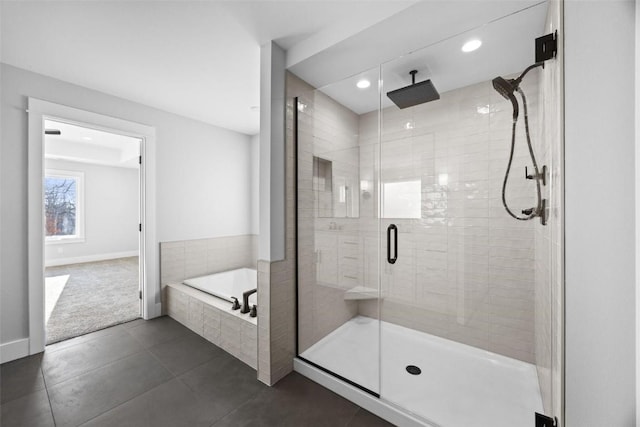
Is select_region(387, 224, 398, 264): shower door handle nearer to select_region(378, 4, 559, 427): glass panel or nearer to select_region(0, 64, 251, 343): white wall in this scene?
select_region(378, 4, 559, 427): glass panel

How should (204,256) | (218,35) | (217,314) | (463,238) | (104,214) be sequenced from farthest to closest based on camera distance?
(104,214)
(204,256)
(217,314)
(463,238)
(218,35)

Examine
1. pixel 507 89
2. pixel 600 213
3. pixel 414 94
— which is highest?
pixel 414 94

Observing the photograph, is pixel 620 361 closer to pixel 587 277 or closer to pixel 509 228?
pixel 587 277

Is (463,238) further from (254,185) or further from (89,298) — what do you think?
(89,298)

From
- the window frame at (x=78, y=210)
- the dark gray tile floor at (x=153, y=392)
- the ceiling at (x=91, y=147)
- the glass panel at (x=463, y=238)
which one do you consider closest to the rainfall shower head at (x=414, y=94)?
the glass panel at (x=463, y=238)

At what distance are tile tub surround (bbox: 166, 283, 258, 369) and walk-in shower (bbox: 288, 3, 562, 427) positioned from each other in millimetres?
432

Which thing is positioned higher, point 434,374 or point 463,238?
point 463,238

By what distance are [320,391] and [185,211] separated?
2.70m

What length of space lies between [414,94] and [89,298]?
478 cm

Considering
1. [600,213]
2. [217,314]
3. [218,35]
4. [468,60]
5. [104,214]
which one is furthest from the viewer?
[104,214]

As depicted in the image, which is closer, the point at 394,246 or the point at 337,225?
the point at 394,246

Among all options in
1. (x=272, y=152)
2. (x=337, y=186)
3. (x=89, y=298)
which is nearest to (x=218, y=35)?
(x=272, y=152)

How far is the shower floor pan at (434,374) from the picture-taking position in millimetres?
1538

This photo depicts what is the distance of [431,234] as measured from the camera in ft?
6.70
